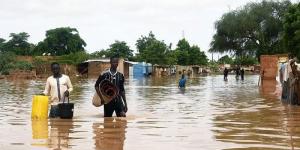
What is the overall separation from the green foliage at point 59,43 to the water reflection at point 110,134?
264 feet

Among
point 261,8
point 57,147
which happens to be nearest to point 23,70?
point 261,8

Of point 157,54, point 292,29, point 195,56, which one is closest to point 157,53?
point 157,54

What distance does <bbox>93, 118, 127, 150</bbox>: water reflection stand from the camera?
7.36 meters

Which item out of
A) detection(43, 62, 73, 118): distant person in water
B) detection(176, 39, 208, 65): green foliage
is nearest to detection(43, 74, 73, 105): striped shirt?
detection(43, 62, 73, 118): distant person in water

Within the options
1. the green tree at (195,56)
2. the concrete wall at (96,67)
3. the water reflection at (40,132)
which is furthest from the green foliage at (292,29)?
the green tree at (195,56)

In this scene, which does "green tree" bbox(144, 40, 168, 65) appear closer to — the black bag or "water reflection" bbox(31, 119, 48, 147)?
the black bag

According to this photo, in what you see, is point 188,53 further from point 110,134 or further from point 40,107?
point 110,134

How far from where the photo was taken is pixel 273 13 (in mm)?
58406

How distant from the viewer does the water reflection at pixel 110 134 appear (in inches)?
290

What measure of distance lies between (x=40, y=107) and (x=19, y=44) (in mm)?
84655

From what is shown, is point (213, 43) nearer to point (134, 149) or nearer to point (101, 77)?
point (101, 77)

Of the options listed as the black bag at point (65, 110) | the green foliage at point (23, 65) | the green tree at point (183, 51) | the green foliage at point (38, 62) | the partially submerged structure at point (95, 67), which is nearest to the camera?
the black bag at point (65, 110)

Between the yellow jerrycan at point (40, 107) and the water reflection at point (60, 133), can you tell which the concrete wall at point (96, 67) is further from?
the water reflection at point (60, 133)

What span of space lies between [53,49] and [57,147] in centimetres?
8587
